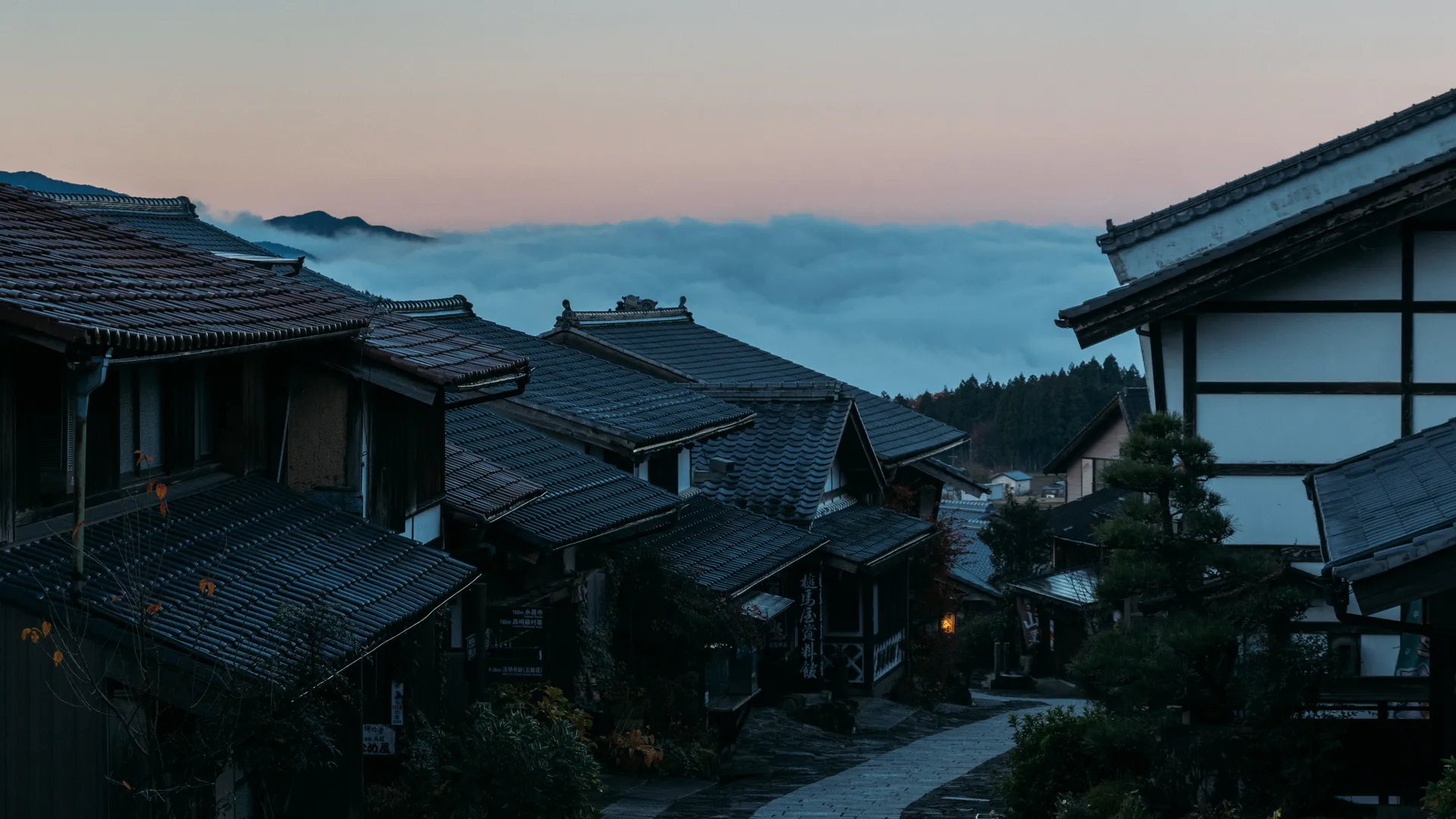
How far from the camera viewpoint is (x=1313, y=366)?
1489cm

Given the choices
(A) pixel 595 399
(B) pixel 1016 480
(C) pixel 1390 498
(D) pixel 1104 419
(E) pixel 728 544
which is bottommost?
(E) pixel 728 544

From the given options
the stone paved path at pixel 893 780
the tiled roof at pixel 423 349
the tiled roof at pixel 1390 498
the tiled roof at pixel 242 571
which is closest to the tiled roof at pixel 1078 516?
the stone paved path at pixel 893 780

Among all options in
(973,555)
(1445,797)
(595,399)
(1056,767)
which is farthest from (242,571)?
(973,555)

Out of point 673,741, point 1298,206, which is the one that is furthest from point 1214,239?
point 673,741

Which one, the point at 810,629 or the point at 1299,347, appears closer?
the point at 1299,347

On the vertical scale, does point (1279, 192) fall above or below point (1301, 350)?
above

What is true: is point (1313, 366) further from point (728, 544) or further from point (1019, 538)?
point (1019, 538)

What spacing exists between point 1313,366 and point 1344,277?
0.99 meters

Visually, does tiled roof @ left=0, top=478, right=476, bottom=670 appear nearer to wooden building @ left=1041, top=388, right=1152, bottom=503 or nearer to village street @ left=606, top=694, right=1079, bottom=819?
village street @ left=606, top=694, right=1079, bottom=819

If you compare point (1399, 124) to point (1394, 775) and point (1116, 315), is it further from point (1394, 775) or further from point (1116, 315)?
point (1394, 775)

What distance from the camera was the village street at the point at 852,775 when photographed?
1634 cm

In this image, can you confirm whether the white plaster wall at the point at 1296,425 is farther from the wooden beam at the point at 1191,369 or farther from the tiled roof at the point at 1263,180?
the tiled roof at the point at 1263,180

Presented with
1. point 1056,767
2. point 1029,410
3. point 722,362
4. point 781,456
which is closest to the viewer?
point 1056,767

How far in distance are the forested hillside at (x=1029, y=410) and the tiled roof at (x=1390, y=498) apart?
7216 centimetres
